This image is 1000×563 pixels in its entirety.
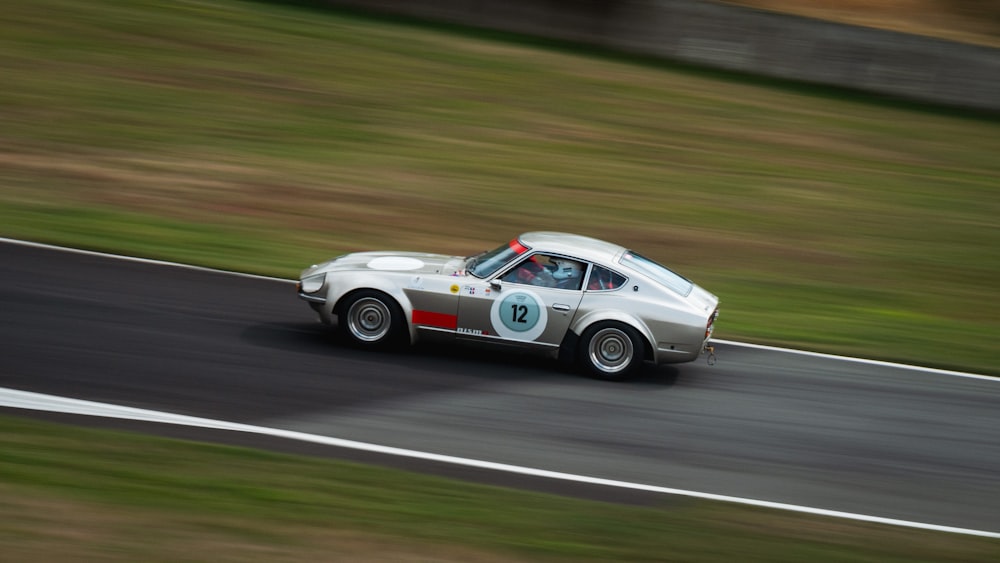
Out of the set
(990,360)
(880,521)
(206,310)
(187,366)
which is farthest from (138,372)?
(990,360)

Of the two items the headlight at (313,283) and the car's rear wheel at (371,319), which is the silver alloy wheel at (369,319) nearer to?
the car's rear wheel at (371,319)

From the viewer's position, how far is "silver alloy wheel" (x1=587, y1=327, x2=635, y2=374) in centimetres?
982

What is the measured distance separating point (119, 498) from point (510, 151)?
1259 cm

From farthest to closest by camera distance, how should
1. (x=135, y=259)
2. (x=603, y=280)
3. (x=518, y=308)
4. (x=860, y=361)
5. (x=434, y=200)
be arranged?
(x=434, y=200), (x=135, y=259), (x=860, y=361), (x=603, y=280), (x=518, y=308)

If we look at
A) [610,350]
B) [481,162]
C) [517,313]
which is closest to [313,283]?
[517,313]

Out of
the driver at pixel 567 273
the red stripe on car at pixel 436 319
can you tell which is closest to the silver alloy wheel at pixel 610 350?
the driver at pixel 567 273

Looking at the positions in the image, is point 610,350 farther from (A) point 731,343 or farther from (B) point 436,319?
(A) point 731,343

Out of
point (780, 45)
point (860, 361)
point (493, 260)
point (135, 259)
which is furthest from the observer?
point (780, 45)

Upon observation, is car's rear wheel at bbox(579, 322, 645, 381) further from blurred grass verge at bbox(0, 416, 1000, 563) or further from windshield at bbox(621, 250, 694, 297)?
blurred grass verge at bbox(0, 416, 1000, 563)

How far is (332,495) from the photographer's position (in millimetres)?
6957

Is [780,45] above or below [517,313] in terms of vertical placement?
above

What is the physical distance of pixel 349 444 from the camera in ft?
26.0

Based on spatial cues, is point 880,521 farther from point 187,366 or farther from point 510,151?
point 510,151

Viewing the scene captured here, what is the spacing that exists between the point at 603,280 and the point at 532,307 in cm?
76
